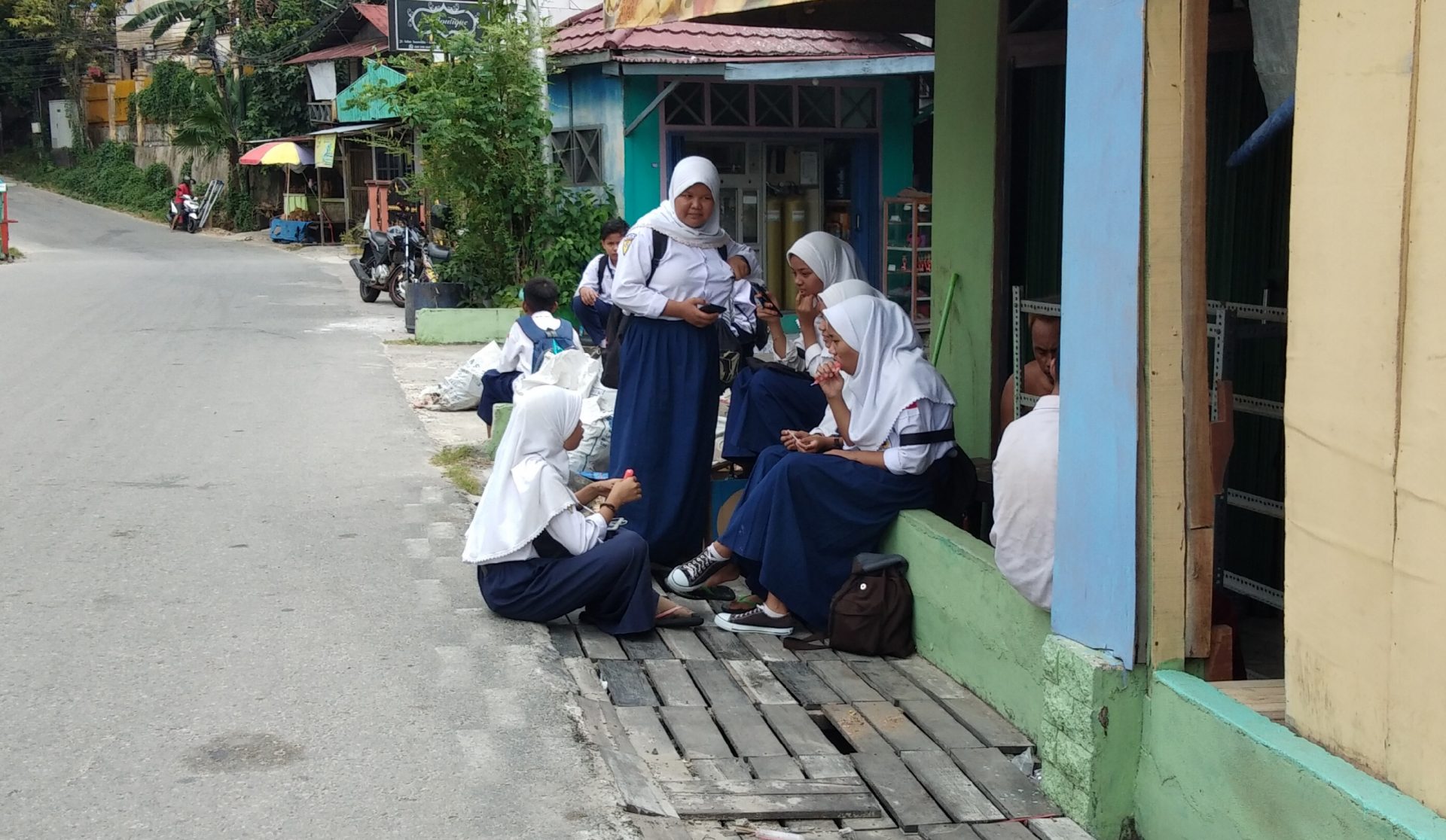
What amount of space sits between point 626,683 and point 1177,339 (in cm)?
235

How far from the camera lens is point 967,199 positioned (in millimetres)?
6297

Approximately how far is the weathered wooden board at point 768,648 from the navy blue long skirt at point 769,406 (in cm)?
113

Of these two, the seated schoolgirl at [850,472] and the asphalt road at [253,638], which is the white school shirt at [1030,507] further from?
the asphalt road at [253,638]

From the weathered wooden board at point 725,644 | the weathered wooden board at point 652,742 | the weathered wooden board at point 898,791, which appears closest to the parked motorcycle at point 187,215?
the weathered wooden board at point 725,644

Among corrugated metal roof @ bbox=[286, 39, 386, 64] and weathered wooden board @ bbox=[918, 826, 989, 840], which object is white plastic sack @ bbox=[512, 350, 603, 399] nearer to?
weathered wooden board @ bbox=[918, 826, 989, 840]

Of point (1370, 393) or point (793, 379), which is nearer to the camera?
point (1370, 393)

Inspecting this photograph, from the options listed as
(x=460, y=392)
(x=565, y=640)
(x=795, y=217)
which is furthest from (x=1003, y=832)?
(x=795, y=217)

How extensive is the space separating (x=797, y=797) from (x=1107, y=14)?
7.58 ft

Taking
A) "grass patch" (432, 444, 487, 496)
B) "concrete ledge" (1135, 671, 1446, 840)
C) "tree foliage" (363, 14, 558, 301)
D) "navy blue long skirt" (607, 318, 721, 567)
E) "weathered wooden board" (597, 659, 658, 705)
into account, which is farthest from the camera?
"tree foliage" (363, 14, 558, 301)

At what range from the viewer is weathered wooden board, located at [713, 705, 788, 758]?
14.3 ft

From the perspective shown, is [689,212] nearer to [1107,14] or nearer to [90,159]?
[1107,14]

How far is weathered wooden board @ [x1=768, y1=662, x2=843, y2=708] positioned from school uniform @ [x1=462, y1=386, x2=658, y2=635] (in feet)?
2.02

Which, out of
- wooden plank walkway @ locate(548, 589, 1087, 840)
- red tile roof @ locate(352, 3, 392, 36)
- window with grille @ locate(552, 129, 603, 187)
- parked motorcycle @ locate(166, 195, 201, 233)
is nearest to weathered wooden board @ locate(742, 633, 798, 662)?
wooden plank walkway @ locate(548, 589, 1087, 840)

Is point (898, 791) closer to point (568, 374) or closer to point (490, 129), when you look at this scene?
point (568, 374)
